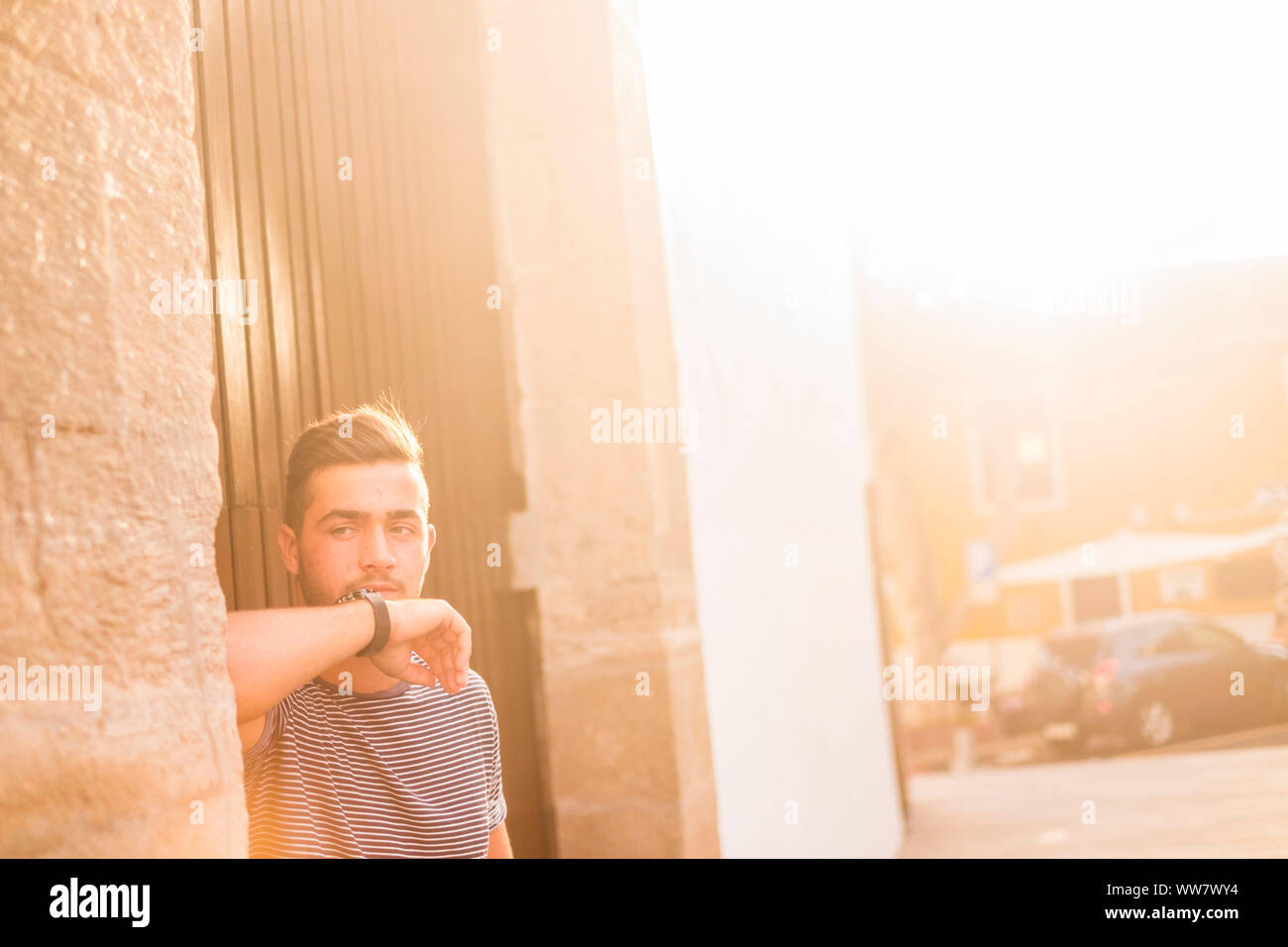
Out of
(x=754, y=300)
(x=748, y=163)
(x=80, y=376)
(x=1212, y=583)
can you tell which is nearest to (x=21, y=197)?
(x=80, y=376)

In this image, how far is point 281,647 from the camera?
1.49 m

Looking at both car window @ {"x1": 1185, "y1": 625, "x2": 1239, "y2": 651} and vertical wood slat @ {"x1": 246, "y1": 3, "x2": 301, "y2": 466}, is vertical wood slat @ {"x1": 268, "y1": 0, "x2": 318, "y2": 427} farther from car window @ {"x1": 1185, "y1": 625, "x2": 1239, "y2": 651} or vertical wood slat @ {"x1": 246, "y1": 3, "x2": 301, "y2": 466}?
car window @ {"x1": 1185, "y1": 625, "x2": 1239, "y2": 651}

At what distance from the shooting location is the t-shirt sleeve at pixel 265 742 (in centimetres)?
163

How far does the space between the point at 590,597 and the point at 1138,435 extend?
61.2 feet

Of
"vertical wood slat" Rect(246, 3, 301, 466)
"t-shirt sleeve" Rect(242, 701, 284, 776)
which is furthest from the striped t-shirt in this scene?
"vertical wood slat" Rect(246, 3, 301, 466)

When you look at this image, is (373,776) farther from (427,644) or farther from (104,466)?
(104,466)

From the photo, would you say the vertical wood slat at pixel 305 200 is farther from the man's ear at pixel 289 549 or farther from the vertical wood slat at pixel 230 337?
the man's ear at pixel 289 549

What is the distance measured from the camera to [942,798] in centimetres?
934

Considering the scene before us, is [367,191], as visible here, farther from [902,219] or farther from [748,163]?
[902,219]

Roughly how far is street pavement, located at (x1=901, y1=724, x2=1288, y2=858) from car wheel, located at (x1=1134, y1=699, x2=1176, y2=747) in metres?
0.17

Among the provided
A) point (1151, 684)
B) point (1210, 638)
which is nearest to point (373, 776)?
point (1210, 638)

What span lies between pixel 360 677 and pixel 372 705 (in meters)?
0.05

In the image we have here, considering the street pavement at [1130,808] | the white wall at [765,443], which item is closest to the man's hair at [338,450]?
the white wall at [765,443]

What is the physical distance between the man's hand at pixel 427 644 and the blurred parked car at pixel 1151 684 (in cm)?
300
